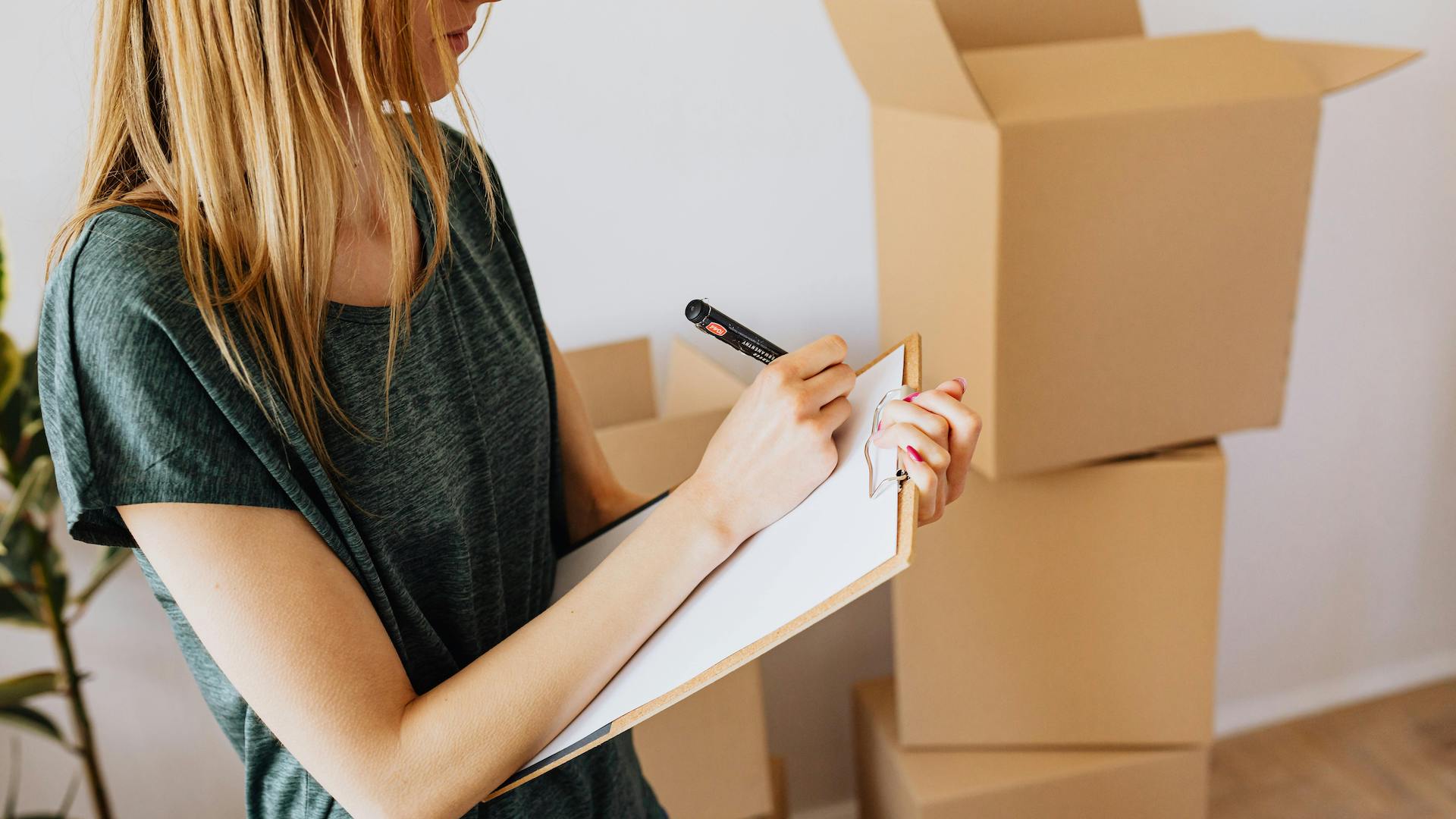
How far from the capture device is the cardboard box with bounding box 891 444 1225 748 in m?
1.04

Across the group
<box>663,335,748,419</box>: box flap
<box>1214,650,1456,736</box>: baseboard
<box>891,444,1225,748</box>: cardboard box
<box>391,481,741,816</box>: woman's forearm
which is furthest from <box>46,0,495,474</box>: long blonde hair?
<box>1214,650,1456,736</box>: baseboard

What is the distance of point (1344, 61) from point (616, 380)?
0.79 metres

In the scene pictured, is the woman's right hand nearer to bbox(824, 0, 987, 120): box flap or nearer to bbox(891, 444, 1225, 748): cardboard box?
bbox(824, 0, 987, 120): box flap

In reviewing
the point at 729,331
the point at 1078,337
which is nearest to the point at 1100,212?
the point at 1078,337

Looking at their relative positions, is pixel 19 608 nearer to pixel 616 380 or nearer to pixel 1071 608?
pixel 616 380

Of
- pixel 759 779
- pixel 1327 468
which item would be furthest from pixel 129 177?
pixel 1327 468

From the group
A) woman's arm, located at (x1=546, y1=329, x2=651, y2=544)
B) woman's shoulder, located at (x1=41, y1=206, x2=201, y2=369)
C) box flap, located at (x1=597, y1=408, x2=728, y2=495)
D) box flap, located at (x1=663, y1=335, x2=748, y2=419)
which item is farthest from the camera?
box flap, located at (x1=663, y1=335, x2=748, y2=419)

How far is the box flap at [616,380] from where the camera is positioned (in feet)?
3.92

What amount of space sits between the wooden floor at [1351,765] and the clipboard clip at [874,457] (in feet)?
4.15

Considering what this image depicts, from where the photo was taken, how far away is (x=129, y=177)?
500 millimetres

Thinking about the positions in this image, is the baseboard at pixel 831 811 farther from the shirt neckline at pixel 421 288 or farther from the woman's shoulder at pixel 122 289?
the woman's shoulder at pixel 122 289

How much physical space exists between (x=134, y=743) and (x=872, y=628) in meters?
0.98

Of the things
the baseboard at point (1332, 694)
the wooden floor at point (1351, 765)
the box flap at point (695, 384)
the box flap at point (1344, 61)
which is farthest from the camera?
the baseboard at point (1332, 694)

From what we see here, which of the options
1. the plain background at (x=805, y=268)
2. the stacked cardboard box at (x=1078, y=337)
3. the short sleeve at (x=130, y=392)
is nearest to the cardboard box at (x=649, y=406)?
the plain background at (x=805, y=268)
